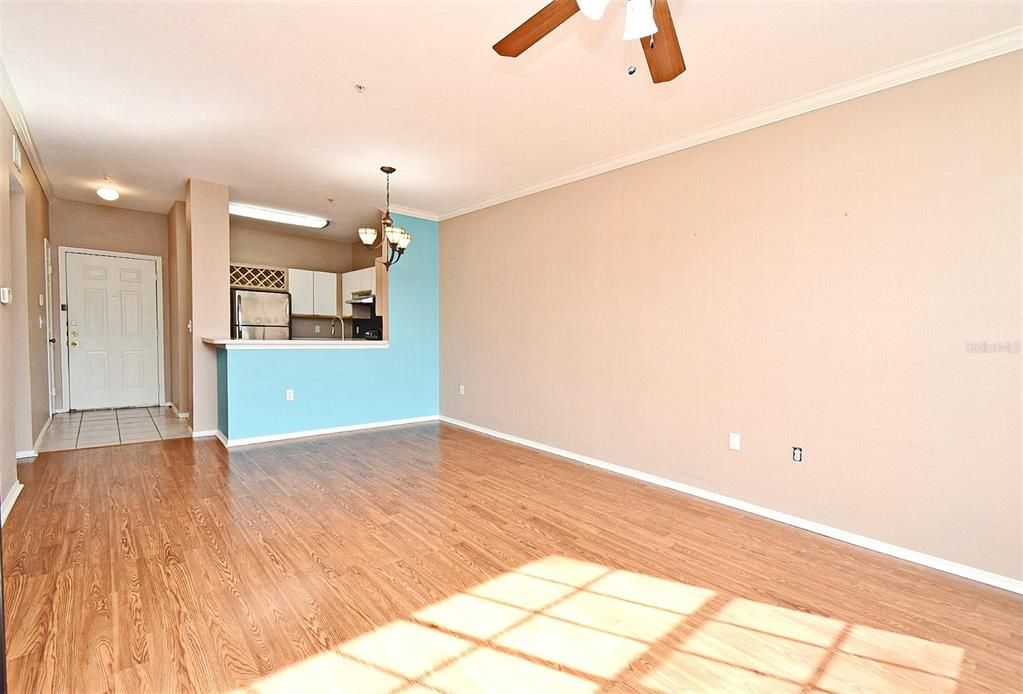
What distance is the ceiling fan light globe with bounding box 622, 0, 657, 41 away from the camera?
162 centimetres

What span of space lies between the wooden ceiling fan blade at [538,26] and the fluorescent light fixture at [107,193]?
17.5 ft

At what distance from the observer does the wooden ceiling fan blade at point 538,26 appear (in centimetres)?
166

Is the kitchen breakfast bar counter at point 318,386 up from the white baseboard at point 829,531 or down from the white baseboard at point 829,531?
up

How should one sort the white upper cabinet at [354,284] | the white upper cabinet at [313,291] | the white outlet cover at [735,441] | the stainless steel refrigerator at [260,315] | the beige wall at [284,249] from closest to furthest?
the white outlet cover at [735,441], the stainless steel refrigerator at [260,315], the white upper cabinet at [354,284], the beige wall at [284,249], the white upper cabinet at [313,291]

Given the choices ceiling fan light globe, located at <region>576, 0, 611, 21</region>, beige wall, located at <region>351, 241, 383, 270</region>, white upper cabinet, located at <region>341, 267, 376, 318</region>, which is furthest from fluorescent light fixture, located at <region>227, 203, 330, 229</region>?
ceiling fan light globe, located at <region>576, 0, 611, 21</region>

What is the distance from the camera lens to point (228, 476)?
376 cm

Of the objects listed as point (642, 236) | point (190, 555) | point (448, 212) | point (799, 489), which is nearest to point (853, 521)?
point (799, 489)

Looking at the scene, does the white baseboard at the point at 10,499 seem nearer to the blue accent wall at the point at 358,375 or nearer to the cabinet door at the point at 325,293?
the blue accent wall at the point at 358,375

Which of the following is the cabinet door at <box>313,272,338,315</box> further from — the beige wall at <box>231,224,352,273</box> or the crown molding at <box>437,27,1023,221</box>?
the crown molding at <box>437,27,1023,221</box>

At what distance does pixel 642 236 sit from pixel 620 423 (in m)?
1.56

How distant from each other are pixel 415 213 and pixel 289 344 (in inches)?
86.3

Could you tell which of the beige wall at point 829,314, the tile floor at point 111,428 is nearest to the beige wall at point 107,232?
the tile floor at point 111,428

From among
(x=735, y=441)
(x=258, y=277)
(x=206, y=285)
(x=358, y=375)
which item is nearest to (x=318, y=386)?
(x=358, y=375)

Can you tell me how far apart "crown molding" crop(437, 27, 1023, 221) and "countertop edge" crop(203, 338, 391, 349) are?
2.96 m
